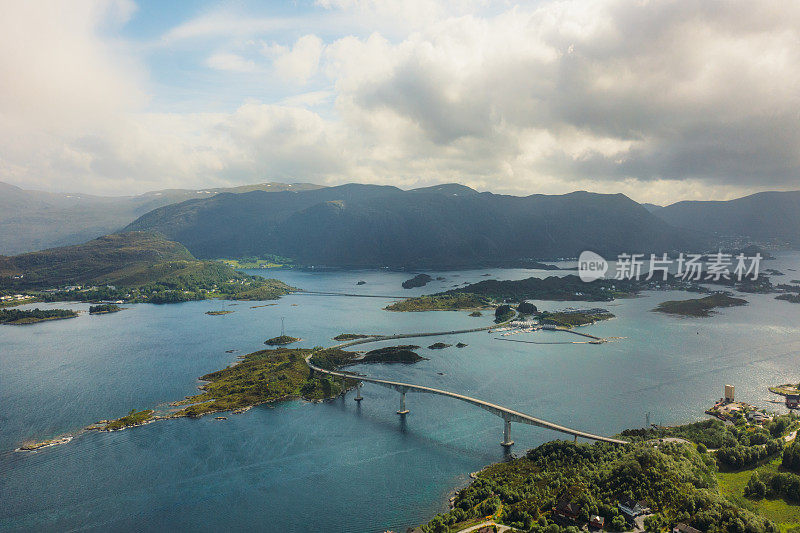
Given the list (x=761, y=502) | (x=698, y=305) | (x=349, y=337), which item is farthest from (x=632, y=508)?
(x=698, y=305)

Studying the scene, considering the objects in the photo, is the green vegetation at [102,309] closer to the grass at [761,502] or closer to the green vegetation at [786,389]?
the grass at [761,502]

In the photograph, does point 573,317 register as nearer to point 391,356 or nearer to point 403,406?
point 391,356

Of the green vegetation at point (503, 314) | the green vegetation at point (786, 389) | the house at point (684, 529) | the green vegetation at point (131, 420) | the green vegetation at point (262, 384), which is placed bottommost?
the green vegetation at point (131, 420)

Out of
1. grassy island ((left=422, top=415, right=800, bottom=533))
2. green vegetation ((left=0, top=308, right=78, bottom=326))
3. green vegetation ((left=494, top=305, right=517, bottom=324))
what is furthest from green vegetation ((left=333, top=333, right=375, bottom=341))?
green vegetation ((left=0, top=308, right=78, bottom=326))

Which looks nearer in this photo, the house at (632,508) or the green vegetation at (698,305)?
the house at (632,508)

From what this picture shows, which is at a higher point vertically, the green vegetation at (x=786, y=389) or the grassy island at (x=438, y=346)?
the green vegetation at (x=786, y=389)

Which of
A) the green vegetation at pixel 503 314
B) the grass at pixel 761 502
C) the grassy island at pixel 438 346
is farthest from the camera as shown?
the green vegetation at pixel 503 314

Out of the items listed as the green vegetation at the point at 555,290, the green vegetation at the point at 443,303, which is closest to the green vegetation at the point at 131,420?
the green vegetation at the point at 443,303

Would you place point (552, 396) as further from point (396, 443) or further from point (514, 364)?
point (396, 443)
